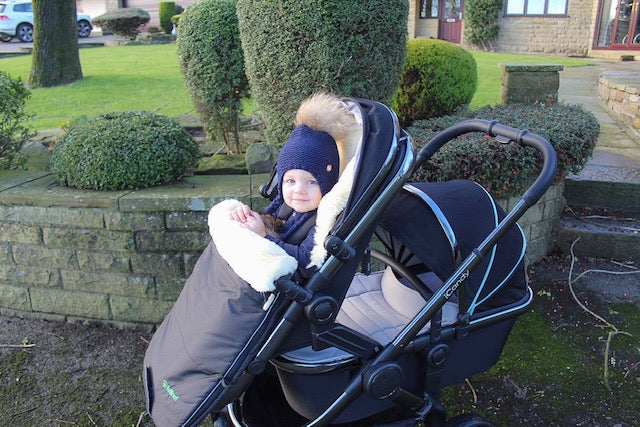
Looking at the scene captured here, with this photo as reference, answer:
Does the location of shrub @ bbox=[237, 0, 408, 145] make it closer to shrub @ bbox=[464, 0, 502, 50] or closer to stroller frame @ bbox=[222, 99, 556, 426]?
stroller frame @ bbox=[222, 99, 556, 426]

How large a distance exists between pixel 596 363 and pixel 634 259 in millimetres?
1469

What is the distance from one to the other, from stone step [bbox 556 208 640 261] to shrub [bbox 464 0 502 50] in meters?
14.7

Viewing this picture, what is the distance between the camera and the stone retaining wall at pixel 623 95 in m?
6.38

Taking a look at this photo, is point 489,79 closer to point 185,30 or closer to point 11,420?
point 185,30

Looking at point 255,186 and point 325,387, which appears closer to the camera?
point 325,387

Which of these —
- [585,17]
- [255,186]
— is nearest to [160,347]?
[255,186]

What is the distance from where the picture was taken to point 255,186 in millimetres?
3375

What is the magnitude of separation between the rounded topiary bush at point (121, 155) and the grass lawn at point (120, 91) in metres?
Result: 1.67

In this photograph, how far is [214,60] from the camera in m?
4.34

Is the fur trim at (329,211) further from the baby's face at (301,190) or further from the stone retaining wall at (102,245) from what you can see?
the stone retaining wall at (102,245)

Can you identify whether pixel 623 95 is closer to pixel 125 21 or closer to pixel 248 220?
pixel 248 220

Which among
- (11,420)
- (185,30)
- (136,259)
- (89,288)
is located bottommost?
(11,420)

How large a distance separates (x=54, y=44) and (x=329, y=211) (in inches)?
341

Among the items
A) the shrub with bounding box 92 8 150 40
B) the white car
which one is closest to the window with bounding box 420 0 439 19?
the shrub with bounding box 92 8 150 40
